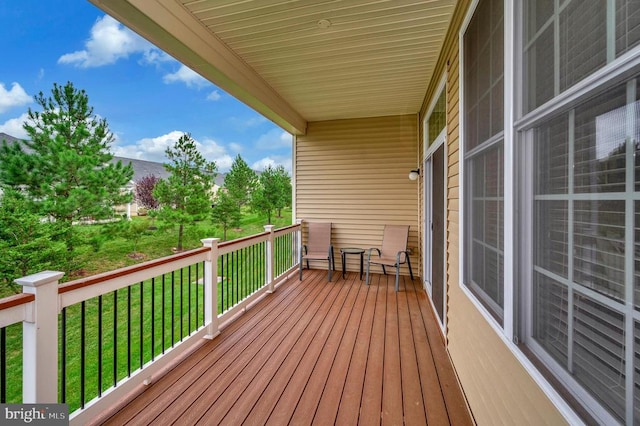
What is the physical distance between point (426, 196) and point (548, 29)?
334 cm

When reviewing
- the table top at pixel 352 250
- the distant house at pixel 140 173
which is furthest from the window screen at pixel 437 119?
the distant house at pixel 140 173

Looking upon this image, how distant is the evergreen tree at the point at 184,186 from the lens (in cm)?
1120

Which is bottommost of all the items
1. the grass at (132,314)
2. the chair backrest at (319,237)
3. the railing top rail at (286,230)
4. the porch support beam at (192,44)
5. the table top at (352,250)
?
the grass at (132,314)

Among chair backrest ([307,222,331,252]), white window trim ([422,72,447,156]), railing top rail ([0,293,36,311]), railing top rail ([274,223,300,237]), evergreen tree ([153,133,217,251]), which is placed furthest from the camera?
evergreen tree ([153,133,217,251])

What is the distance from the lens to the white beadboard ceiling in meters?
2.27

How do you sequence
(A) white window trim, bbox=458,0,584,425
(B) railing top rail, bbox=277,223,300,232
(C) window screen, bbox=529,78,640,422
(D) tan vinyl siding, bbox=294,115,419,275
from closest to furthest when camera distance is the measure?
(C) window screen, bbox=529,78,640,422
(A) white window trim, bbox=458,0,584,425
(B) railing top rail, bbox=277,223,300,232
(D) tan vinyl siding, bbox=294,115,419,275

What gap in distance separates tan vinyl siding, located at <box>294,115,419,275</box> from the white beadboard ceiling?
42.0 inches

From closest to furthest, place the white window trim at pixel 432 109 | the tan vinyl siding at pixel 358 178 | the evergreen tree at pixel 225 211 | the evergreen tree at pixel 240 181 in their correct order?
1. the white window trim at pixel 432 109
2. the tan vinyl siding at pixel 358 178
3. the evergreen tree at pixel 225 211
4. the evergreen tree at pixel 240 181

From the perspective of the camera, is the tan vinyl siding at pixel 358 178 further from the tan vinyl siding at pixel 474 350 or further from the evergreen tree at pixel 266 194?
the evergreen tree at pixel 266 194

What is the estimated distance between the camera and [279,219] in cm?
1445

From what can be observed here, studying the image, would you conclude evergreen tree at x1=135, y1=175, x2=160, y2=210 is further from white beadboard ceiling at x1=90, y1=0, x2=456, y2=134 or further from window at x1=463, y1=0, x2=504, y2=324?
window at x1=463, y1=0, x2=504, y2=324

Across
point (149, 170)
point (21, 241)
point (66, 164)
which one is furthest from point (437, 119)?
point (149, 170)

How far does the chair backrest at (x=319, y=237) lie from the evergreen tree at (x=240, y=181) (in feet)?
29.3

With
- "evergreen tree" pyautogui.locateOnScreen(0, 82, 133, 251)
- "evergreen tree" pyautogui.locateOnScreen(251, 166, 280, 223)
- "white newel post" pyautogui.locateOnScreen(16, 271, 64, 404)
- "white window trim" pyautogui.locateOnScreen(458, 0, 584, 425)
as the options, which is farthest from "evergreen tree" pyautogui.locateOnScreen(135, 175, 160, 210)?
"white window trim" pyautogui.locateOnScreen(458, 0, 584, 425)
